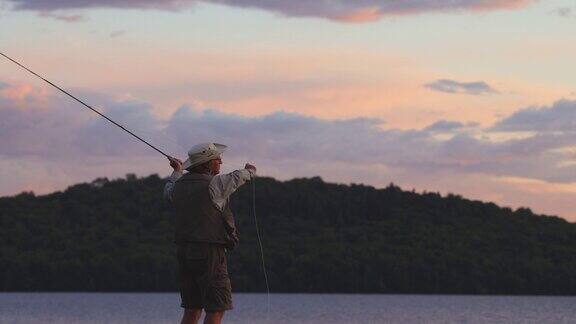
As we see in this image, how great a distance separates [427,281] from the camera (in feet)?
376

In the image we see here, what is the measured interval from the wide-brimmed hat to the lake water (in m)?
54.1

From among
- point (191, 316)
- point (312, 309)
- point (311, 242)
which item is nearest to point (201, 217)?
point (191, 316)

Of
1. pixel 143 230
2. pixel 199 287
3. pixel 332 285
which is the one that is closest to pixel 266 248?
pixel 143 230

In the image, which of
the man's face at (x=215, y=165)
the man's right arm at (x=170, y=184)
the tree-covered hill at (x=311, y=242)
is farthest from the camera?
the tree-covered hill at (x=311, y=242)

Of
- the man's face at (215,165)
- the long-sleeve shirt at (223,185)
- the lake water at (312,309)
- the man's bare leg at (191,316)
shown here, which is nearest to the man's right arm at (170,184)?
the man's face at (215,165)

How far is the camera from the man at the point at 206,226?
27.2 ft

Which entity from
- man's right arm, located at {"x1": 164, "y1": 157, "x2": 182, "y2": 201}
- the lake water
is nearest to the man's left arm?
man's right arm, located at {"x1": 164, "y1": 157, "x2": 182, "y2": 201}

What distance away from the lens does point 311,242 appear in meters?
110

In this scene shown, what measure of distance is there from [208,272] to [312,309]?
87887 mm

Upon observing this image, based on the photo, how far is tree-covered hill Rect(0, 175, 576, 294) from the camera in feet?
341

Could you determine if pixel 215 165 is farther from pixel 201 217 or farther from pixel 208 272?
pixel 208 272

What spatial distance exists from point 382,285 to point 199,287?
10705 centimetres

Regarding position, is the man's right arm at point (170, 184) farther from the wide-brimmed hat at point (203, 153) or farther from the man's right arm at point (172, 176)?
the wide-brimmed hat at point (203, 153)

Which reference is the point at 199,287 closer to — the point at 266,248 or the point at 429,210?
the point at 266,248
